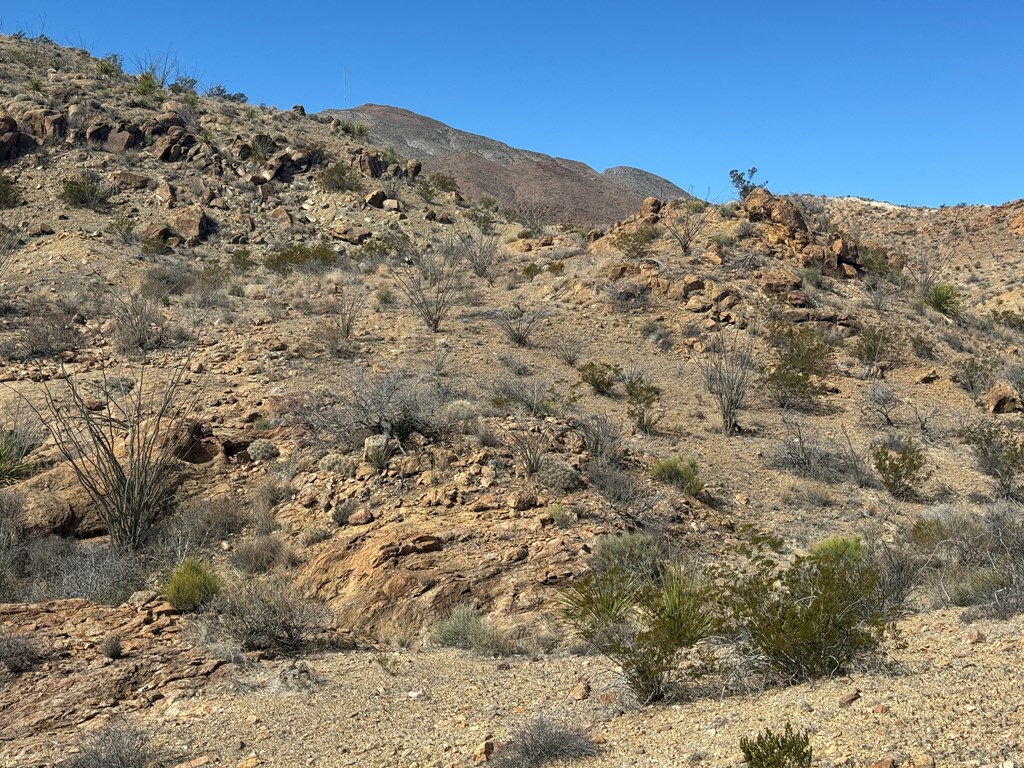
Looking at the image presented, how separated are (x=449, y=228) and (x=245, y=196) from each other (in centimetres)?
742

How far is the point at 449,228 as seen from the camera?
93.1ft

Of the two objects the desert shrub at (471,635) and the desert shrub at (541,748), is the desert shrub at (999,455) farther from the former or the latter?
the desert shrub at (541,748)

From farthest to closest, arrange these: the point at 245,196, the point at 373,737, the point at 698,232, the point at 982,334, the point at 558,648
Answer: the point at 245,196 < the point at 698,232 < the point at 982,334 < the point at 558,648 < the point at 373,737

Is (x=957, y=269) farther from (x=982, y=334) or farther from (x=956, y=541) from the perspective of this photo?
(x=956, y=541)

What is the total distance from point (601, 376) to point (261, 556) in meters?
7.73

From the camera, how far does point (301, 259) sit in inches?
869

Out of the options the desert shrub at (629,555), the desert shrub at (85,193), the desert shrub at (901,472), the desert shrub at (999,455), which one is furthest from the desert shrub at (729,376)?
the desert shrub at (85,193)

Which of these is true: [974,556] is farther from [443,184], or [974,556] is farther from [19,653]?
[443,184]

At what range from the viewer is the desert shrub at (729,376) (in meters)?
12.7

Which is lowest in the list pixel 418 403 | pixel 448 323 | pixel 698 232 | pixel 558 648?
pixel 558 648

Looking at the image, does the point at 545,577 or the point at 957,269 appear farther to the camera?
the point at 957,269

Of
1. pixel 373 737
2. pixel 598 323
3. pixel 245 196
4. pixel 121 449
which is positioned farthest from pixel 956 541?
pixel 245 196

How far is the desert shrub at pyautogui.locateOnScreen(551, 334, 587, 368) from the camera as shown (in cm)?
1530

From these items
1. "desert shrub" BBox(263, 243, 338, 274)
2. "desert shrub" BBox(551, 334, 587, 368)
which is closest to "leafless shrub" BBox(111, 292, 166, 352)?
"desert shrub" BBox(263, 243, 338, 274)
